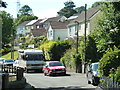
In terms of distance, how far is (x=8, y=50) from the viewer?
249 ft

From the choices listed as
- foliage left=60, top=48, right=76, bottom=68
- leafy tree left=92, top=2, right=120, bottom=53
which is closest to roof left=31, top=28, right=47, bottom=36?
foliage left=60, top=48, right=76, bottom=68

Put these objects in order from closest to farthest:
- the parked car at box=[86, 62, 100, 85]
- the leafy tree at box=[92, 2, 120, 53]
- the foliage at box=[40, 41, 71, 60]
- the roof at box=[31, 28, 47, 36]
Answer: the leafy tree at box=[92, 2, 120, 53], the parked car at box=[86, 62, 100, 85], the foliage at box=[40, 41, 71, 60], the roof at box=[31, 28, 47, 36]

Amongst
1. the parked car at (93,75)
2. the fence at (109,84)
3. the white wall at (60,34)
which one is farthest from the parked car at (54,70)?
the white wall at (60,34)

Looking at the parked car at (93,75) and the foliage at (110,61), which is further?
the parked car at (93,75)

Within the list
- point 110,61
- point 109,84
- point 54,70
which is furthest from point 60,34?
point 109,84

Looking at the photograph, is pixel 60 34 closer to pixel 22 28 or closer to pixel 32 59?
pixel 32 59

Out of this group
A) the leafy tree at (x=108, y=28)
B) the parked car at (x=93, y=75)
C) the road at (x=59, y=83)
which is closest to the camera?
the leafy tree at (x=108, y=28)

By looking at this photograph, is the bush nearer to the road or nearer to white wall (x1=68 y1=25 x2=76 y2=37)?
the road

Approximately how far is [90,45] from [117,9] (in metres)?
17.6

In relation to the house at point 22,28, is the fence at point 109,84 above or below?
below

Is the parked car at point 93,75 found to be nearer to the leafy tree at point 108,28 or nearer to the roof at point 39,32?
the leafy tree at point 108,28

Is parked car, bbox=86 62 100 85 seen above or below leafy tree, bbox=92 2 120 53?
below

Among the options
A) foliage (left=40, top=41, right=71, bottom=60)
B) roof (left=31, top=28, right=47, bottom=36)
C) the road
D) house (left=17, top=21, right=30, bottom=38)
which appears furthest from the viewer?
house (left=17, top=21, right=30, bottom=38)

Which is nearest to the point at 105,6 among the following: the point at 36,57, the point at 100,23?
the point at 100,23
